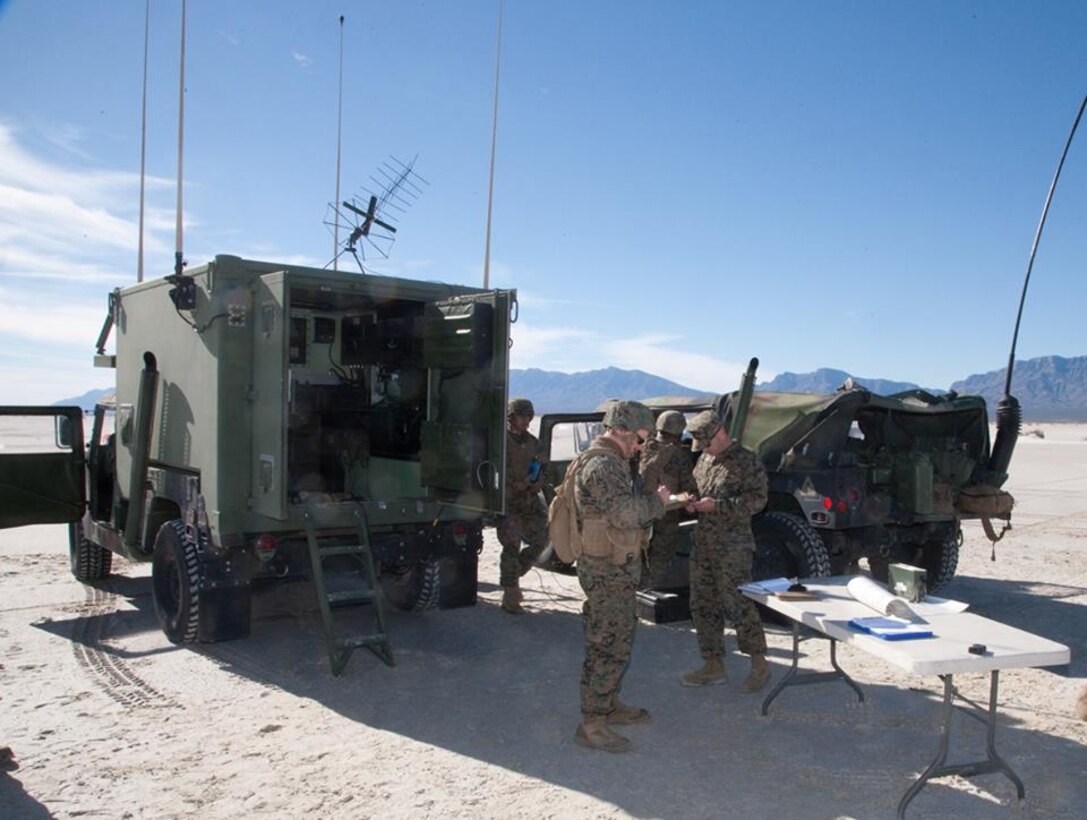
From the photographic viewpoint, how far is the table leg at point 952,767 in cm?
383

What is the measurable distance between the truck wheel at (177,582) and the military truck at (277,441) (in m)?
0.02

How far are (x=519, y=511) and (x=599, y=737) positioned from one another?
3.26 meters

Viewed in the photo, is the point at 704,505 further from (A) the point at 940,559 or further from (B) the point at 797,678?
(A) the point at 940,559

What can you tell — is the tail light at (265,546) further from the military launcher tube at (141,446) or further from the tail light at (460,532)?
the military launcher tube at (141,446)

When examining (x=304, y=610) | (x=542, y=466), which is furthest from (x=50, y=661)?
(x=542, y=466)

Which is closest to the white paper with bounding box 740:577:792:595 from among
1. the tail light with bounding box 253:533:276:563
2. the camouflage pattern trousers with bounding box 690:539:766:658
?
the camouflage pattern trousers with bounding box 690:539:766:658

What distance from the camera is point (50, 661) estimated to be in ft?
19.7

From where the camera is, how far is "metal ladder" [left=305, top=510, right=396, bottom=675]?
18.8ft

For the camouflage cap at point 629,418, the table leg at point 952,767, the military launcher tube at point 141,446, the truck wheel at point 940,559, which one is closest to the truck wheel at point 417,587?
the military launcher tube at point 141,446

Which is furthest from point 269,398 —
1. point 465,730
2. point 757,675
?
point 757,675

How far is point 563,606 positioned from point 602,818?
13.3ft

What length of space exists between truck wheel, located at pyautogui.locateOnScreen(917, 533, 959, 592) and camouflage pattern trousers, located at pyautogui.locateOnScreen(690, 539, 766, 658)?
3.41 m

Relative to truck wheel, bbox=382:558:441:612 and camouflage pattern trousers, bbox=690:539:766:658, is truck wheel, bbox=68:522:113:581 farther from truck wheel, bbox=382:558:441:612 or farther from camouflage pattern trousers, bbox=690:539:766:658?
camouflage pattern trousers, bbox=690:539:766:658

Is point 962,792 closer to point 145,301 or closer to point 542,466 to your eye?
point 542,466
